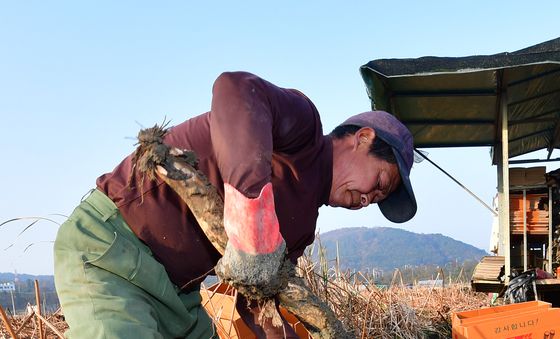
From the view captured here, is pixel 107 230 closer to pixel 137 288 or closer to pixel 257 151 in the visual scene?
pixel 137 288

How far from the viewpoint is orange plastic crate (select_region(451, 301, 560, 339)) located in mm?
3471

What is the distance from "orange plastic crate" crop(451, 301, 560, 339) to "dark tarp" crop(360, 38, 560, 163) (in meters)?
2.38

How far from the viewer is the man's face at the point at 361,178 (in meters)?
2.00

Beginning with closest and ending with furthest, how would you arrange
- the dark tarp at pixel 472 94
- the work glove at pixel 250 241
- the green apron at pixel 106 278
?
the work glove at pixel 250 241 → the green apron at pixel 106 278 → the dark tarp at pixel 472 94

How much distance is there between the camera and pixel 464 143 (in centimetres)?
873

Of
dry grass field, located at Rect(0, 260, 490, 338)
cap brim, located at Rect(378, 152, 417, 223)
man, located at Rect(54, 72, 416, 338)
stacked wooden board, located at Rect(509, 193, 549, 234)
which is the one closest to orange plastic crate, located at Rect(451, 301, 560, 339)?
dry grass field, located at Rect(0, 260, 490, 338)

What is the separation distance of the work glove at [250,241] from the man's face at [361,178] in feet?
2.08

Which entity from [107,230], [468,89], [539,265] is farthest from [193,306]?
[539,265]

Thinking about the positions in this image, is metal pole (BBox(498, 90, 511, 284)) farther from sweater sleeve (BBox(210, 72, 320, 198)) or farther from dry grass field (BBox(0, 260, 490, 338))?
sweater sleeve (BBox(210, 72, 320, 198))

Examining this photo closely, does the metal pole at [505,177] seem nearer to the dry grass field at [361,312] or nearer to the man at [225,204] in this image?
the dry grass field at [361,312]

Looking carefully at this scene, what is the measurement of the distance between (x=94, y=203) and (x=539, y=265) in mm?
7474

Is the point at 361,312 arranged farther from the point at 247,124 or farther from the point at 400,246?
the point at 400,246

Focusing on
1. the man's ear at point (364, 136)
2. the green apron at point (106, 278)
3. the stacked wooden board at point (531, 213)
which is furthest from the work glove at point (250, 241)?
the stacked wooden board at point (531, 213)

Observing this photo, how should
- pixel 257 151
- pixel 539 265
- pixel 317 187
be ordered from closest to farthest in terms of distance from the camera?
pixel 257 151 < pixel 317 187 < pixel 539 265
